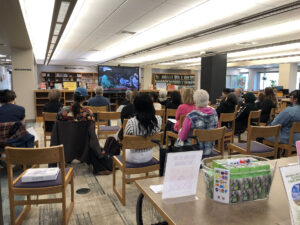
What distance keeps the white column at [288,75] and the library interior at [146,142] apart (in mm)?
7715

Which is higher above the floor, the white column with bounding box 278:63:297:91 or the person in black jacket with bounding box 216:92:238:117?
the white column with bounding box 278:63:297:91

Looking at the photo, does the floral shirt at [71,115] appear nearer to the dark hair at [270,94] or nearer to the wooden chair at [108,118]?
the wooden chair at [108,118]

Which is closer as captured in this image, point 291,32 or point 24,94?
point 291,32

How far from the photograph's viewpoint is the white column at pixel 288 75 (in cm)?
1384

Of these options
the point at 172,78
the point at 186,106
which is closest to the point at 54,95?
the point at 186,106

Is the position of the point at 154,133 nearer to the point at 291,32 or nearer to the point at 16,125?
the point at 16,125

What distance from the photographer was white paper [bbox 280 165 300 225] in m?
0.89

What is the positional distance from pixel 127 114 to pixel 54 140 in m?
1.25

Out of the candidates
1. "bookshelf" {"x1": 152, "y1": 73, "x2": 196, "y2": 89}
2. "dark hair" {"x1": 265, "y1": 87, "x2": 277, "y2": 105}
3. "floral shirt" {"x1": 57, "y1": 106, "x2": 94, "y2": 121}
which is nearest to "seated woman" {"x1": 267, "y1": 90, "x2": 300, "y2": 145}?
"dark hair" {"x1": 265, "y1": 87, "x2": 277, "y2": 105}

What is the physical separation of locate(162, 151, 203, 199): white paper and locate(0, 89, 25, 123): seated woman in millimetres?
2936

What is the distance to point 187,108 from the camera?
12.5ft

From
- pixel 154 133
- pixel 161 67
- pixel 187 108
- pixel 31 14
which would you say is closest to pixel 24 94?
pixel 31 14

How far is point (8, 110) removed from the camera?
325cm

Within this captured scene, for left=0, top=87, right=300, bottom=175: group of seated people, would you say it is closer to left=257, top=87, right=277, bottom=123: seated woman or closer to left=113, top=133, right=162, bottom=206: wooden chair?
left=113, top=133, right=162, bottom=206: wooden chair
